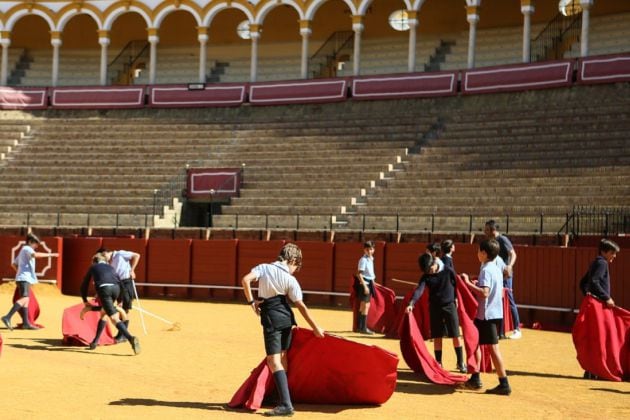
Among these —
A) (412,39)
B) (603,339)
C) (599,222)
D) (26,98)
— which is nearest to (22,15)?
(26,98)

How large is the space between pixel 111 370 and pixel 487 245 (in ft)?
13.1

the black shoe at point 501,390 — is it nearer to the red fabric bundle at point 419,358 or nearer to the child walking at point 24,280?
the red fabric bundle at point 419,358

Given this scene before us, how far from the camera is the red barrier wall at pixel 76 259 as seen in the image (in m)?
22.4

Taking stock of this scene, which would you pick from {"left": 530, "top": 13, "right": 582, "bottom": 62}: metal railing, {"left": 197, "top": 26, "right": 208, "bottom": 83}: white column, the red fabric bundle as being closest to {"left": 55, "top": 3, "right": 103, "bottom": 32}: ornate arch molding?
{"left": 197, "top": 26, "right": 208, "bottom": 83}: white column

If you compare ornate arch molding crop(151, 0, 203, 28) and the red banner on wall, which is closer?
the red banner on wall

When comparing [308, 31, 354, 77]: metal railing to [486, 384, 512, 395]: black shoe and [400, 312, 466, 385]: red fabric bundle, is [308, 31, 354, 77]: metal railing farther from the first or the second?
[486, 384, 512, 395]: black shoe

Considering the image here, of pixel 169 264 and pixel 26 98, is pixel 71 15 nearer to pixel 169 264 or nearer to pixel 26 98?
pixel 26 98

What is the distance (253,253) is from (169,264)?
7.10ft

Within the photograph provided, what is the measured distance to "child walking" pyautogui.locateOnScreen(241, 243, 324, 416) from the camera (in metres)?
7.59

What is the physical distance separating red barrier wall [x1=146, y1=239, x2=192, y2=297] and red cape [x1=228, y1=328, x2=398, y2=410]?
550 inches

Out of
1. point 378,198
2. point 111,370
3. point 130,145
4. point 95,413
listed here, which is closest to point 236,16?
point 130,145

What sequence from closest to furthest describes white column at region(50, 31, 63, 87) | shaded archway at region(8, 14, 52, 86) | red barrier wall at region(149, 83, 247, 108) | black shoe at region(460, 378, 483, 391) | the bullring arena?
black shoe at region(460, 378, 483, 391) < the bullring arena < red barrier wall at region(149, 83, 247, 108) < white column at region(50, 31, 63, 87) < shaded archway at region(8, 14, 52, 86)

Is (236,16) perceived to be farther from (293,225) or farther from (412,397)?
(412,397)

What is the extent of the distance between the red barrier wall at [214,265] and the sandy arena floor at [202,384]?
7212 mm
